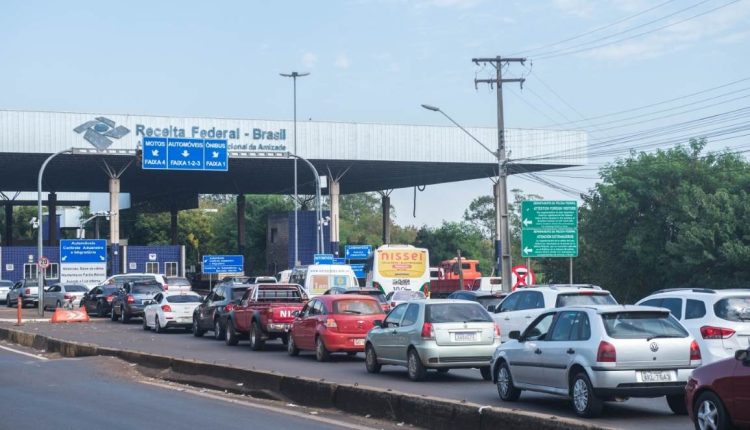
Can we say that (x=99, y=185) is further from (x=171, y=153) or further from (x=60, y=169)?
(x=171, y=153)

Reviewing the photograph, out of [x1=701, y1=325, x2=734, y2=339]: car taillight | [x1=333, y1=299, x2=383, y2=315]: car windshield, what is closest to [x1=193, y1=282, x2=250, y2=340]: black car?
[x1=333, y1=299, x2=383, y2=315]: car windshield

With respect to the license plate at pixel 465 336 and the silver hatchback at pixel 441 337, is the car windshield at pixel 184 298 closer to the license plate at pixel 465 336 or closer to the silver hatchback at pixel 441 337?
the silver hatchback at pixel 441 337

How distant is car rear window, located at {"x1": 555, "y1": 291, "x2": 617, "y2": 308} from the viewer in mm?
22719

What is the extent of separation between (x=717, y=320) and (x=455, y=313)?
4781 mm

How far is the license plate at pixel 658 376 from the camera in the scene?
1418cm

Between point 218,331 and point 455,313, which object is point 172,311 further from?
point 455,313

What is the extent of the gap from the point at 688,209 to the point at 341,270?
16744 millimetres

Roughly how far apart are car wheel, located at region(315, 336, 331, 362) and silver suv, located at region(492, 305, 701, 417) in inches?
379

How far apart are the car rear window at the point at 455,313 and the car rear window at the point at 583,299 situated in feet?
10.5

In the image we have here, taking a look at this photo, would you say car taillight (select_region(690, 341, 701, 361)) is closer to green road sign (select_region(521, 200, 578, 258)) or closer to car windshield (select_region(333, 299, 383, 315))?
car windshield (select_region(333, 299, 383, 315))

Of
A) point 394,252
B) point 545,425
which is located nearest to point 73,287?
point 394,252

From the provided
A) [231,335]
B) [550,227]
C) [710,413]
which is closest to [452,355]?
[710,413]

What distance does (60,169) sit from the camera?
66188mm

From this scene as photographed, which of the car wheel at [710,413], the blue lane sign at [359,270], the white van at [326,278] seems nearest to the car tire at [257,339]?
the white van at [326,278]
